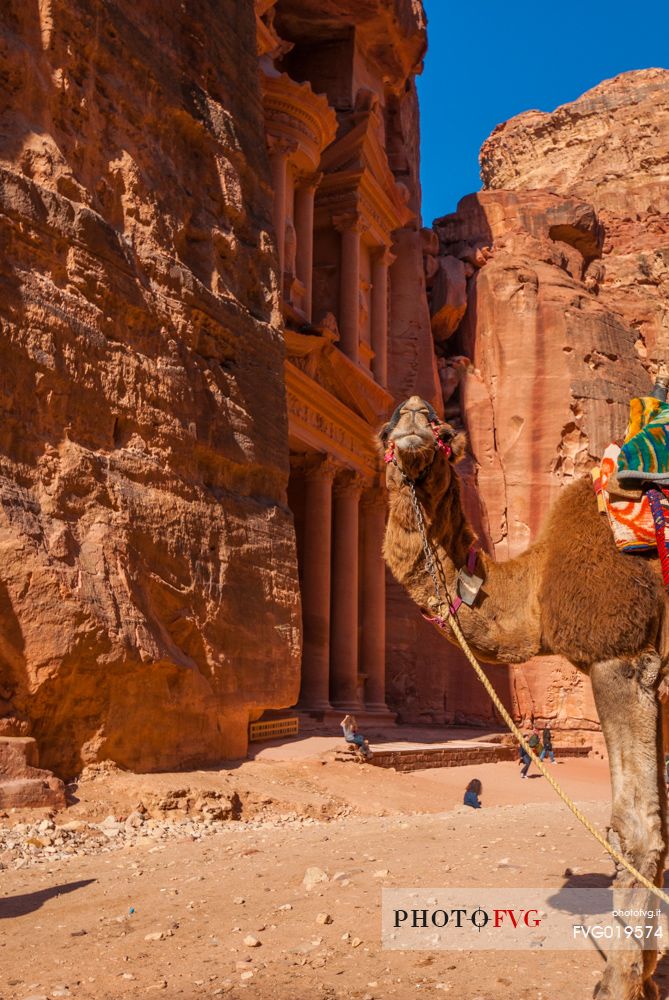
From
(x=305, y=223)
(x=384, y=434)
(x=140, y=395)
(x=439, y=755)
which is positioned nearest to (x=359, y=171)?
(x=305, y=223)

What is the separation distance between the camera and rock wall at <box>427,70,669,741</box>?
106 feet

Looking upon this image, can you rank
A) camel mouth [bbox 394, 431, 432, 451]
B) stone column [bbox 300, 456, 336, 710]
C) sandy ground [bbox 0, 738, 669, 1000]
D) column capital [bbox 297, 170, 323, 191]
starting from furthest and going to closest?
1. column capital [bbox 297, 170, 323, 191]
2. stone column [bbox 300, 456, 336, 710]
3. camel mouth [bbox 394, 431, 432, 451]
4. sandy ground [bbox 0, 738, 669, 1000]

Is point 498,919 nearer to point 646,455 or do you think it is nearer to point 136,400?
point 646,455

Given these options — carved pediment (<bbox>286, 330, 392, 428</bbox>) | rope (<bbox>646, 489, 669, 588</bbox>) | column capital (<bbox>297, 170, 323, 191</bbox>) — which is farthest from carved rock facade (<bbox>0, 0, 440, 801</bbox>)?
column capital (<bbox>297, 170, 323, 191</bbox>)

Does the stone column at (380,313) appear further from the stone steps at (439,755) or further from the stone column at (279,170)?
the stone steps at (439,755)

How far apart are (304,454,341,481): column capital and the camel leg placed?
22.2 m

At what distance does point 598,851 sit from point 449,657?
2317 cm

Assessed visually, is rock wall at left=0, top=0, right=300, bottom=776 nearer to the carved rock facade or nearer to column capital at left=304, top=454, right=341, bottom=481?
the carved rock facade

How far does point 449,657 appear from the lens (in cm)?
3136

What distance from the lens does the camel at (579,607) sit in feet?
15.6

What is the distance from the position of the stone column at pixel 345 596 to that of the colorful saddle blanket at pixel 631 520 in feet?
71.4

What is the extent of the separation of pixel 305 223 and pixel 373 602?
1169 cm

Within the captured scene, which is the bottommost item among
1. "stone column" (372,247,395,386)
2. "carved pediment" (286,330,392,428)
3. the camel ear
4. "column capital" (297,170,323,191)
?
the camel ear

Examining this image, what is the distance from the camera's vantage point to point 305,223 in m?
28.9
